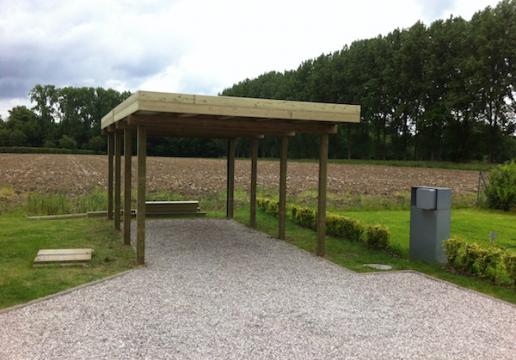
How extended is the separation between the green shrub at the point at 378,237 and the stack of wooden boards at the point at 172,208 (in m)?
6.14

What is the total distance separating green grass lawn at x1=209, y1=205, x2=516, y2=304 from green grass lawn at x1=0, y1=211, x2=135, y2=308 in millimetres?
3784

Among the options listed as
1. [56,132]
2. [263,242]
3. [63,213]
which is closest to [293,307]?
[263,242]

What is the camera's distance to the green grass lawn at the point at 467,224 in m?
10.6

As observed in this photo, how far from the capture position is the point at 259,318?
17.4ft

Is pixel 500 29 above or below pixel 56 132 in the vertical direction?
above

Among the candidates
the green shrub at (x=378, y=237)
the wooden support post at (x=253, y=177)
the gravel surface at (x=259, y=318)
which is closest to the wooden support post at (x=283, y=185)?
the wooden support post at (x=253, y=177)

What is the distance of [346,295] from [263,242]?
4072 mm

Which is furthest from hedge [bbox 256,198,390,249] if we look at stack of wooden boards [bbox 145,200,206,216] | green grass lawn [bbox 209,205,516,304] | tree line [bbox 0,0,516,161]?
tree line [bbox 0,0,516,161]

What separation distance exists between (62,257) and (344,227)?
20.1 ft

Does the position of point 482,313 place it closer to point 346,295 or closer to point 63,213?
point 346,295

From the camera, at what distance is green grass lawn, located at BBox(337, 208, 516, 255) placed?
10.6 meters

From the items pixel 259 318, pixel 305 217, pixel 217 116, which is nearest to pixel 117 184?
pixel 217 116

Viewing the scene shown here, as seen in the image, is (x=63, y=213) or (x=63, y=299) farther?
(x=63, y=213)

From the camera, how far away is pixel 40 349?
430 cm
